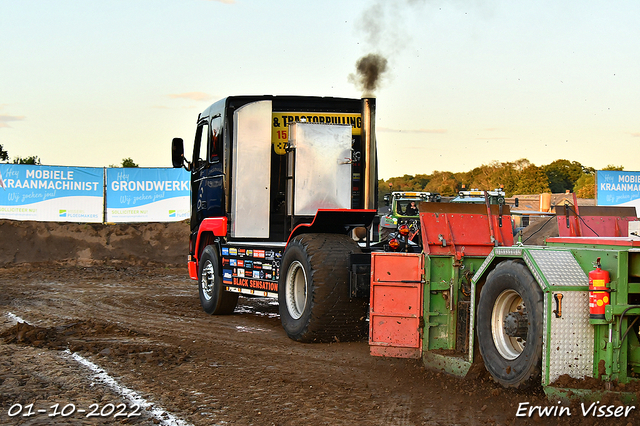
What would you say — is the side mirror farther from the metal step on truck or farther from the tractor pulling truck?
the tractor pulling truck

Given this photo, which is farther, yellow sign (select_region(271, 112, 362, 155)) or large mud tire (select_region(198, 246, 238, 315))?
large mud tire (select_region(198, 246, 238, 315))

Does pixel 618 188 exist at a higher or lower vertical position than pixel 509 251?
higher

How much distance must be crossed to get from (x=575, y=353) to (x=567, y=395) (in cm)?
33

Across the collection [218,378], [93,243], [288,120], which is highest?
[288,120]

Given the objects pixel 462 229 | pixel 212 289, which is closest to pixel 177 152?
pixel 212 289

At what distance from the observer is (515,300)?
20.5 feet

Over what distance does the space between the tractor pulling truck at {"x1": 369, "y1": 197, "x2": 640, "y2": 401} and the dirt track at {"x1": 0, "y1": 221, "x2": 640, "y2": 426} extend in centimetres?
27

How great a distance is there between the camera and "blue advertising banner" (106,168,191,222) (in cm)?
2309

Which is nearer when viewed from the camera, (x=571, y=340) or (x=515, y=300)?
(x=571, y=340)

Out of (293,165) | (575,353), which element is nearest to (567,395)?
(575,353)

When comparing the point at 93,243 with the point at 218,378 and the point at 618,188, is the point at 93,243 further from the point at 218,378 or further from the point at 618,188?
the point at 618,188

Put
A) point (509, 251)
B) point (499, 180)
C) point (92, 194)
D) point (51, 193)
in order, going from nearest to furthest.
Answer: point (509, 251) → point (51, 193) → point (92, 194) → point (499, 180)

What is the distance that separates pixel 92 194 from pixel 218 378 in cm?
1705

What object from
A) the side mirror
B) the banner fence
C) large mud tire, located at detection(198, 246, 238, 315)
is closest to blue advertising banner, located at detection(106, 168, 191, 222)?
the banner fence
